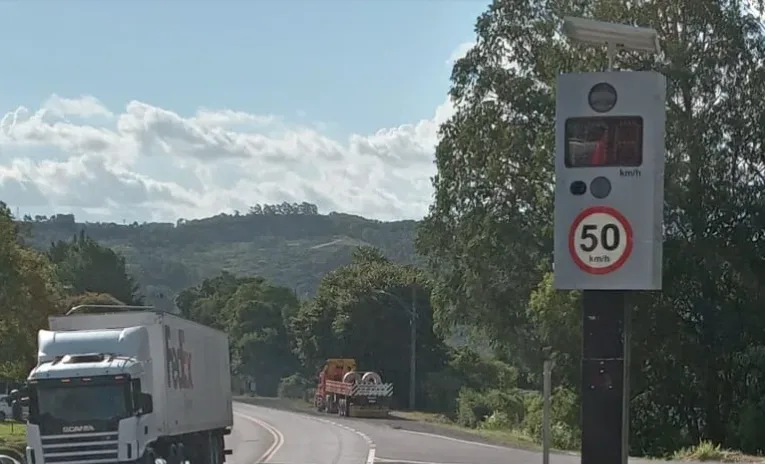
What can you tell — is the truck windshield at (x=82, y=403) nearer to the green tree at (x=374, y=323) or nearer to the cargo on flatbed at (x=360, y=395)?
the cargo on flatbed at (x=360, y=395)

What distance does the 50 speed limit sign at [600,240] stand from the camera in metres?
10.8

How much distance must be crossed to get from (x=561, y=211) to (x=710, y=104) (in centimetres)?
3271

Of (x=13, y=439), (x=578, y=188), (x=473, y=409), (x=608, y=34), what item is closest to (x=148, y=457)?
(x=578, y=188)

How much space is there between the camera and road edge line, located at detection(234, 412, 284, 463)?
113 feet

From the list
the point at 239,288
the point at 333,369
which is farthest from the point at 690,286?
the point at 239,288

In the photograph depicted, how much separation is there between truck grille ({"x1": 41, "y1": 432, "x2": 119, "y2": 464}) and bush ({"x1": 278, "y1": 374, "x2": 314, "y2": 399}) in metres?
81.2

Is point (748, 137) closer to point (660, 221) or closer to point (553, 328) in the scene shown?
point (553, 328)

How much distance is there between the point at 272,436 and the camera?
45.3 m

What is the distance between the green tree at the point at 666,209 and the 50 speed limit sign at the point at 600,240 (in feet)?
96.0

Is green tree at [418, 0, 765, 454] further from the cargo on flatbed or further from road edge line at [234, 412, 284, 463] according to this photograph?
the cargo on flatbed

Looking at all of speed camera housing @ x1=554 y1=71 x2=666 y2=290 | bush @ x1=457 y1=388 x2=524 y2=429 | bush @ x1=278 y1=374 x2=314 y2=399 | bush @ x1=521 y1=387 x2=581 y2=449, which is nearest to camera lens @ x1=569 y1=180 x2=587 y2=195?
speed camera housing @ x1=554 y1=71 x2=666 y2=290

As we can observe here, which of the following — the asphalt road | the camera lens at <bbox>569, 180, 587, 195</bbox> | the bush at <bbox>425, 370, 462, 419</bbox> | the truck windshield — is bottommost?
the bush at <bbox>425, 370, 462, 419</bbox>

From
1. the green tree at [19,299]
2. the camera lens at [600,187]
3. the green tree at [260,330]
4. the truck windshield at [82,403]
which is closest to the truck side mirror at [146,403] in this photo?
the truck windshield at [82,403]

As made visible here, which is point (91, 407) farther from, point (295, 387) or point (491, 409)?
point (295, 387)
